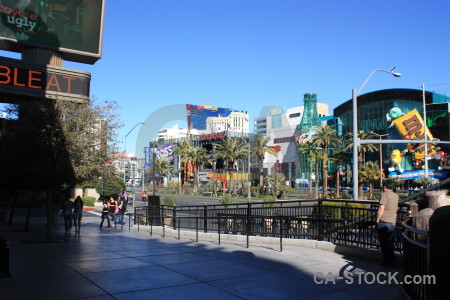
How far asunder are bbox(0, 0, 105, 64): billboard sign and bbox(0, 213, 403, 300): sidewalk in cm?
988

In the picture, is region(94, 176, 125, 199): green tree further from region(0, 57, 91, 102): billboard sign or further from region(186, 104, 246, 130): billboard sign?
region(186, 104, 246, 130): billboard sign

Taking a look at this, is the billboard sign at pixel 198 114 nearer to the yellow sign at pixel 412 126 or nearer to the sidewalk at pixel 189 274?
the yellow sign at pixel 412 126

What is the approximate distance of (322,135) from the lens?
2511 inches

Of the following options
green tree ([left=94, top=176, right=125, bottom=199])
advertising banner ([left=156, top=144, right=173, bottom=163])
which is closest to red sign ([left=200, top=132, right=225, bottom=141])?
advertising banner ([left=156, top=144, right=173, bottom=163])

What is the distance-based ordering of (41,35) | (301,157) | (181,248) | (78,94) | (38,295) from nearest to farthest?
(38,295), (181,248), (78,94), (41,35), (301,157)

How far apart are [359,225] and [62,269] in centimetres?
672

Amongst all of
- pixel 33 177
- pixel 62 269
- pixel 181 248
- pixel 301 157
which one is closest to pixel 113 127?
pixel 33 177

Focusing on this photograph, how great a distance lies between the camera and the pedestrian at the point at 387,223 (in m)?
7.78

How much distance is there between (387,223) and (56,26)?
1631 centimetres

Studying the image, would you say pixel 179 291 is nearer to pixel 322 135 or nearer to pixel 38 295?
pixel 38 295

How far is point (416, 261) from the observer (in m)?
5.24

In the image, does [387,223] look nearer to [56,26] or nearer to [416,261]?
[416,261]

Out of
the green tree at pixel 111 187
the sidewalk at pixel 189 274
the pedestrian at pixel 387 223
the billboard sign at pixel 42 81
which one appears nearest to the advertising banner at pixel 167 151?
the green tree at pixel 111 187

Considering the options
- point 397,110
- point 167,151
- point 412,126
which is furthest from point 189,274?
point 167,151
